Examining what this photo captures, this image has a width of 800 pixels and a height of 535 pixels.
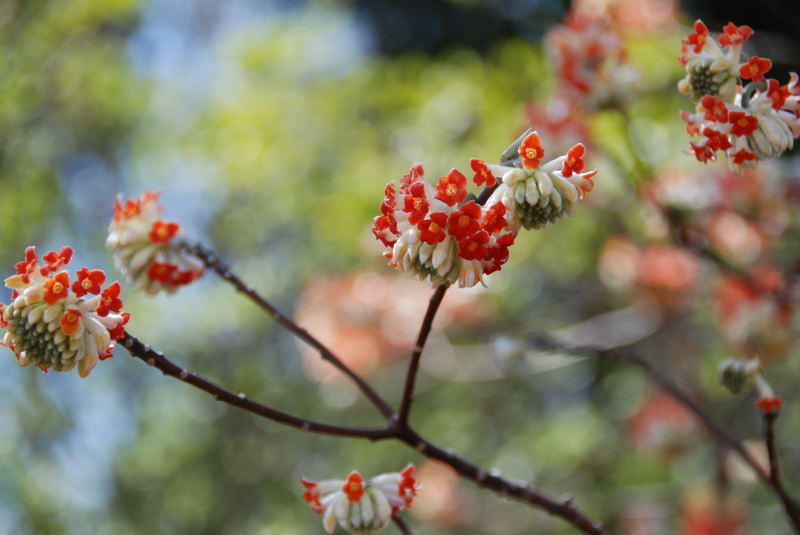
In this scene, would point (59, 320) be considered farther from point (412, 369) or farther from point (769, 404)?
point (769, 404)

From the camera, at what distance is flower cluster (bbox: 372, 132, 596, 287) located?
102 cm

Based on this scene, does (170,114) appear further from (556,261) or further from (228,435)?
(556,261)

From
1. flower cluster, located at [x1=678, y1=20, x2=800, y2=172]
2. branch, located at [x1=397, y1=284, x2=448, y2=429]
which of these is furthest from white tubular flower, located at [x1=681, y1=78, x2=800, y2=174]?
branch, located at [x1=397, y1=284, x2=448, y2=429]

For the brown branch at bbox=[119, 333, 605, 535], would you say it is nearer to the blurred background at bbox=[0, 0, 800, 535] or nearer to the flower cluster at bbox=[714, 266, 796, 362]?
the blurred background at bbox=[0, 0, 800, 535]

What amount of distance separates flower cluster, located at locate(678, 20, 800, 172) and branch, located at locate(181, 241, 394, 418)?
0.58m

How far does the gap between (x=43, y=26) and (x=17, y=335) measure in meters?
3.45

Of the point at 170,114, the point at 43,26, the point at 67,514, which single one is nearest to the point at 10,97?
the point at 43,26

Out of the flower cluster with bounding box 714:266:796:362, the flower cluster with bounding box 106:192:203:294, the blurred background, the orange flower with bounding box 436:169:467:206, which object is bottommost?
the orange flower with bounding box 436:169:467:206

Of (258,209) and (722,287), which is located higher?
(258,209)

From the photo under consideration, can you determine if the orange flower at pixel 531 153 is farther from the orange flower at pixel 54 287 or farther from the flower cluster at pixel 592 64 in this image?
the flower cluster at pixel 592 64

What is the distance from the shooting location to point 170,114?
5.57m

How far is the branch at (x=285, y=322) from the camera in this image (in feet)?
4.20

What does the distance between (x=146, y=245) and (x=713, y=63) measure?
38.1 inches

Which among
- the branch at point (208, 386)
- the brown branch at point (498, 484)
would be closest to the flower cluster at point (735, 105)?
the brown branch at point (498, 484)
